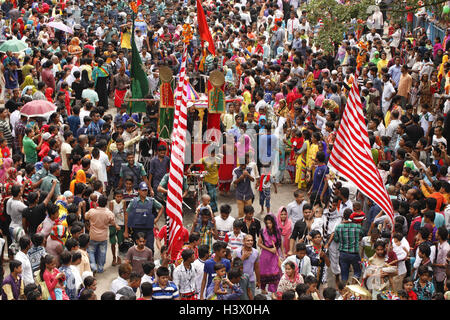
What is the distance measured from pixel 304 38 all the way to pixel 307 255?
41.4 ft

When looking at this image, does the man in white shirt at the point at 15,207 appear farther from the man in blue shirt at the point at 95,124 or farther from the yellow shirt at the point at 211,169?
the yellow shirt at the point at 211,169

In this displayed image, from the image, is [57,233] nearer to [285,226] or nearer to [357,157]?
[285,226]

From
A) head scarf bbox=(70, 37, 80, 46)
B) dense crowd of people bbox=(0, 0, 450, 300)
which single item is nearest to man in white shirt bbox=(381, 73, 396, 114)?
dense crowd of people bbox=(0, 0, 450, 300)

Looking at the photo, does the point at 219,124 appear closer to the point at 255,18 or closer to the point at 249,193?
the point at 249,193

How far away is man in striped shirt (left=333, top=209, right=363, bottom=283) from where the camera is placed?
1108 centimetres

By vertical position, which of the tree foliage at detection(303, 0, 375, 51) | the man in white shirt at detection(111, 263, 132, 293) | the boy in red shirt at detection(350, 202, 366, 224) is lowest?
the man in white shirt at detection(111, 263, 132, 293)

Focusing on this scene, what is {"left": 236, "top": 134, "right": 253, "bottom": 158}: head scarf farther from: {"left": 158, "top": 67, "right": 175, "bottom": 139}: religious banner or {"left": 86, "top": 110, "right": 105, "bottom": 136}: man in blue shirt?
{"left": 86, "top": 110, "right": 105, "bottom": 136}: man in blue shirt

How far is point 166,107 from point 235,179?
2.12 meters

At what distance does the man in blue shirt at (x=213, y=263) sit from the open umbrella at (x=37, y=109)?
593 cm

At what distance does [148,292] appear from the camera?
A: 8.92 m

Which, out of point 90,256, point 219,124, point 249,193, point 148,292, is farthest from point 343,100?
point 148,292

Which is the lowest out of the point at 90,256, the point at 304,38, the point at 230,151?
the point at 90,256

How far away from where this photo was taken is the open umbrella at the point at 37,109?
1438 centimetres

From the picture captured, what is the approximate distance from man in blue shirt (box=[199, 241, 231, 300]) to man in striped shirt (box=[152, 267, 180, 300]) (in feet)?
2.49
